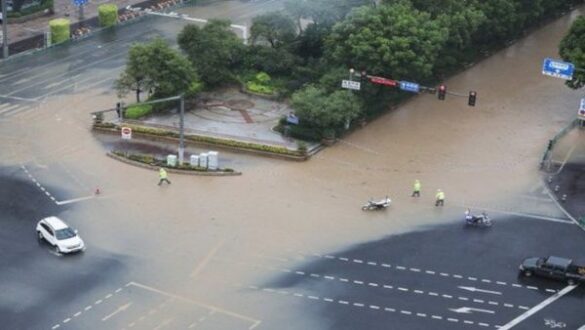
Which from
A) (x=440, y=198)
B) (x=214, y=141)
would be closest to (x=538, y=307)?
(x=440, y=198)

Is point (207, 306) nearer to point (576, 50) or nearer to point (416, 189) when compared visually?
point (416, 189)

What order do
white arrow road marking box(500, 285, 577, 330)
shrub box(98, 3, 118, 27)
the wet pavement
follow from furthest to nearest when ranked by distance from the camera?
1. shrub box(98, 3, 118, 27)
2. the wet pavement
3. white arrow road marking box(500, 285, 577, 330)

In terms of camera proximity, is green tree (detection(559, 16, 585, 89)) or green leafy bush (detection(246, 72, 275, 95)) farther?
green leafy bush (detection(246, 72, 275, 95))

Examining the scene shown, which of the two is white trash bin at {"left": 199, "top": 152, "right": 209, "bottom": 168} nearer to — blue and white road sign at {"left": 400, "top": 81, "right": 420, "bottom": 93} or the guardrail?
blue and white road sign at {"left": 400, "top": 81, "right": 420, "bottom": 93}

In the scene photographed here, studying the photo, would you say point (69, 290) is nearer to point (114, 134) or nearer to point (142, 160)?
point (142, 160)

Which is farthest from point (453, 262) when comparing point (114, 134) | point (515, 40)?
point (515, 40)

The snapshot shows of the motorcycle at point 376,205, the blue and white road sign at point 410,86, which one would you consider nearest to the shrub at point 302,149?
the blue and white road sign at point 410,86

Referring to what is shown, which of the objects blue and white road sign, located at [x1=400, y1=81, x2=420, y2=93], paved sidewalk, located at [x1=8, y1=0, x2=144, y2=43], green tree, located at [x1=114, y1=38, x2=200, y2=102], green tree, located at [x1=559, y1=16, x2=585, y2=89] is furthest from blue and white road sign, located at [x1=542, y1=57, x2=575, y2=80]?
paved sidewalk, located at [x1=8, y1=0, x2=144, y2=43]
